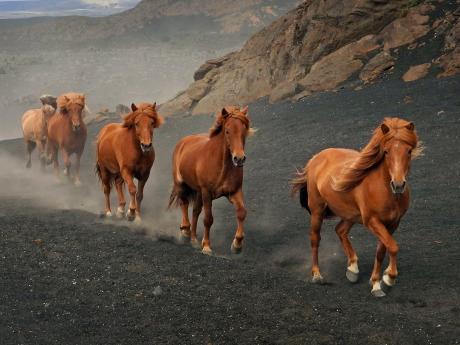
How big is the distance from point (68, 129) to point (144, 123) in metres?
7.42

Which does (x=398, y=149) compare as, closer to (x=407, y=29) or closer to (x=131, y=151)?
(x=131, y=151)

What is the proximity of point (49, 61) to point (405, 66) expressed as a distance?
51383mm

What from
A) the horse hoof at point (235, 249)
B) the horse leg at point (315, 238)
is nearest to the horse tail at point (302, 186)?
the horse leg at point (315, 238)

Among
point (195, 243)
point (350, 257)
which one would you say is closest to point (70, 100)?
point (195, 243)

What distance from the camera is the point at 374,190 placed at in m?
7.92

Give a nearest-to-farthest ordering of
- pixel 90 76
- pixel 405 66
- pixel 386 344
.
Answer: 1. pixel 386 344
2. pixel 405 66
3. pixel 90 76

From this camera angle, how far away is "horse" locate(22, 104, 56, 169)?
2056cm

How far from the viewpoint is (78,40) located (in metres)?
79.1

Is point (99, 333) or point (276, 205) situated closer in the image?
point (99, 333)

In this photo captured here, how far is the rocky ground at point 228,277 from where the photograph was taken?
6.88 m

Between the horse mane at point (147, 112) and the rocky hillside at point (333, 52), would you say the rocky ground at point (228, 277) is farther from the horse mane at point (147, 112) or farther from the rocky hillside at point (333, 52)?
the rocky hillside at point (333, 52)

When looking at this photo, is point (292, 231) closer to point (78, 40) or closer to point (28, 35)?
point (78, 40)

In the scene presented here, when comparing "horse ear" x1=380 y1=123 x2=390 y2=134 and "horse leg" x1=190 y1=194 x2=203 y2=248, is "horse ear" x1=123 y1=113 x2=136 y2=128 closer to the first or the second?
"horse leg" x1=190 y1=194 x2=203 y2=248

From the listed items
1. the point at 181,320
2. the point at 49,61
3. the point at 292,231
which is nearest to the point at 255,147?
the point at 292,231
